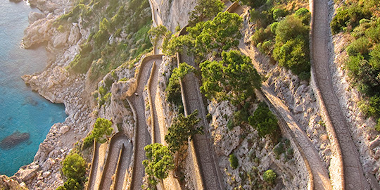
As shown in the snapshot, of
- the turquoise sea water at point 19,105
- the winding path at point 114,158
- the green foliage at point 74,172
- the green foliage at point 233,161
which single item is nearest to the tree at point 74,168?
the green foliage at point 74,172

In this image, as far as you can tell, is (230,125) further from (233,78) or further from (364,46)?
(364,46)

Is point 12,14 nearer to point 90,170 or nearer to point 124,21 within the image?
point 124,21

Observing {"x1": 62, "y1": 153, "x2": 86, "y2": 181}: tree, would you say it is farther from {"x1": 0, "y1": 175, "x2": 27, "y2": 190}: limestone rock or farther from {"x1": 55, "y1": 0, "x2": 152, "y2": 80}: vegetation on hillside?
{"x1": 55, "y1": 0, "x2": 152, "y2": 80}: vegetation on hillside

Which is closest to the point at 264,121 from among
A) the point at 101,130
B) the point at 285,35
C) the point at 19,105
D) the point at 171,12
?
the point at 285,35

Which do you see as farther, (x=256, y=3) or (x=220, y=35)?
(x=256, y=3)

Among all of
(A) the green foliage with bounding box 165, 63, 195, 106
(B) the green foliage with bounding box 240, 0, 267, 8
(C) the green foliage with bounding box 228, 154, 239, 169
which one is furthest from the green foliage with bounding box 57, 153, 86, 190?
(B) the green foliage with bounding box 240, 0, 267, 8

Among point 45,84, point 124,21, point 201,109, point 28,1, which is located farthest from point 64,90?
point 28,1
